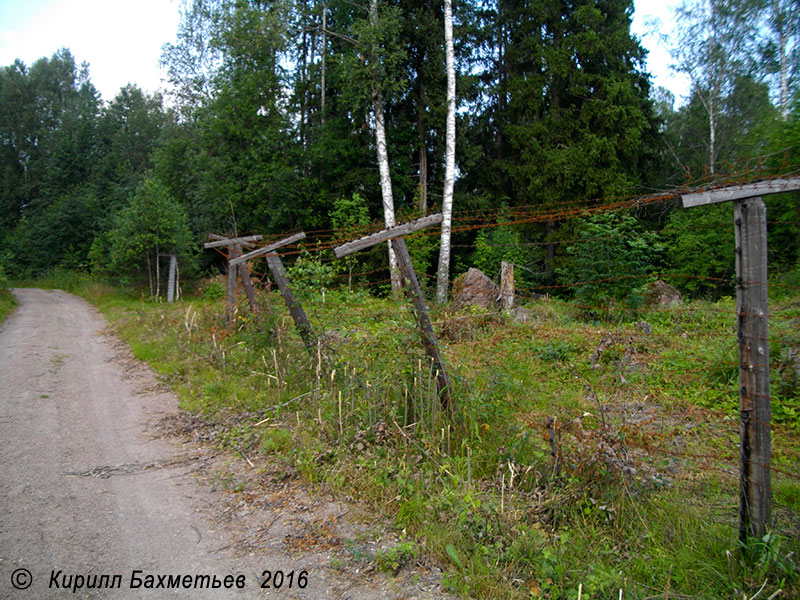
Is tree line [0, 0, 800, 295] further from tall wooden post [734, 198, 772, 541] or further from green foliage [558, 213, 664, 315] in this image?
tall wooden post [734, 198, 772, 541]

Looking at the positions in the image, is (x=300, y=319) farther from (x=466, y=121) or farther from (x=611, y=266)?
(x=466, y=121)

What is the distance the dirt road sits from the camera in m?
3.49

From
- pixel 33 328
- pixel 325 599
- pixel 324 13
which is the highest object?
pixel 324 13

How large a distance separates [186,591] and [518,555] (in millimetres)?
2175

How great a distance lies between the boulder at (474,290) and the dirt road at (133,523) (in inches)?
316

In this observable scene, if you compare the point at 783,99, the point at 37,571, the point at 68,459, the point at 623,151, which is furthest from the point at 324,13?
the point at 37,571

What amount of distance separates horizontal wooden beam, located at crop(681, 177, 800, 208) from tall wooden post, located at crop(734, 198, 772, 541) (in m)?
0.06

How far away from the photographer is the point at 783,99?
1852cm

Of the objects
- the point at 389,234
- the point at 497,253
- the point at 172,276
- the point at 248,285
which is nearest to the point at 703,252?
the point at 497,253

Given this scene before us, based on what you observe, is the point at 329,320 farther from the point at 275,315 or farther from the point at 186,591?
the point at 186,591

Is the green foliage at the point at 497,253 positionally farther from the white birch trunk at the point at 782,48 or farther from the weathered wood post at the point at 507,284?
the white birch trunk at the point at 782,48

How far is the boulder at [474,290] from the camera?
13695 mm

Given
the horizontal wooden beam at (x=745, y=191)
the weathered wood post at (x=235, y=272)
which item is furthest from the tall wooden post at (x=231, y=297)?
the horizontal wooden beam at (x=745, y=191)

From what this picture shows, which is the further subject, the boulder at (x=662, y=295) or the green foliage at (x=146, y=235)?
the green foliage at (x=146, y=235)
